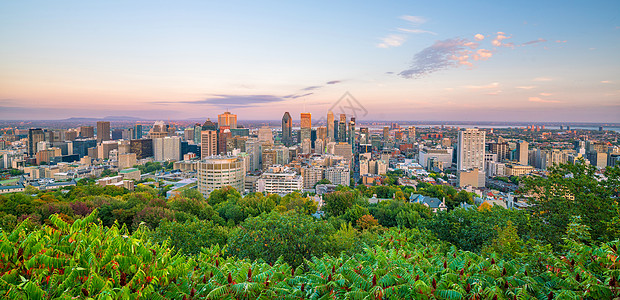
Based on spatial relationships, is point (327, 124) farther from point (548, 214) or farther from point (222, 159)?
point (548, 214)

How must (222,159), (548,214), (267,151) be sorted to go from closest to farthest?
(548,214) → (222,159) → (267,151)

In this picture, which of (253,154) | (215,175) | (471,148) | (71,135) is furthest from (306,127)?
(215,175)

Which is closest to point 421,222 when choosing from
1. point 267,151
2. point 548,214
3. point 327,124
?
point 548,214

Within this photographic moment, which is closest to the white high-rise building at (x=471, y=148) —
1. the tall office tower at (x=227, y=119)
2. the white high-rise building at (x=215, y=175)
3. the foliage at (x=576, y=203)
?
the white high-rise building at (x=215, y=175)

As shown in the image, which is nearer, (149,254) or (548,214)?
(149,254)

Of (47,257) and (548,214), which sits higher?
(47,257)

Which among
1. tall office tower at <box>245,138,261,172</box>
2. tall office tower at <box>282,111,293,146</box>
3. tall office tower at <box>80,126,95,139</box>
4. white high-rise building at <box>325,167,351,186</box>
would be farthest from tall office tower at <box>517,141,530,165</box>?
tall office tower at <box>80,126,95,139</box>

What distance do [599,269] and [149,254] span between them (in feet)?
17.1

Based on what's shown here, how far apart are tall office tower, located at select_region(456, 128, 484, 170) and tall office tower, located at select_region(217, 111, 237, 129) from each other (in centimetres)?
7912

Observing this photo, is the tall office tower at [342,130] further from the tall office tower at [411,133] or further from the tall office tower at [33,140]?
the tall office tower at [33,140]

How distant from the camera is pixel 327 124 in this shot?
95.1 m

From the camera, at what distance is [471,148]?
6266 cm

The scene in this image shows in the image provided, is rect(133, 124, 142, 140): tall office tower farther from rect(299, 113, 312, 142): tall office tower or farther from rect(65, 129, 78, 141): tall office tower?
rect(299, 113, 312, 142): tall office tower

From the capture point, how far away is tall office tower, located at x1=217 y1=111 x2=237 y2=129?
119 metres
